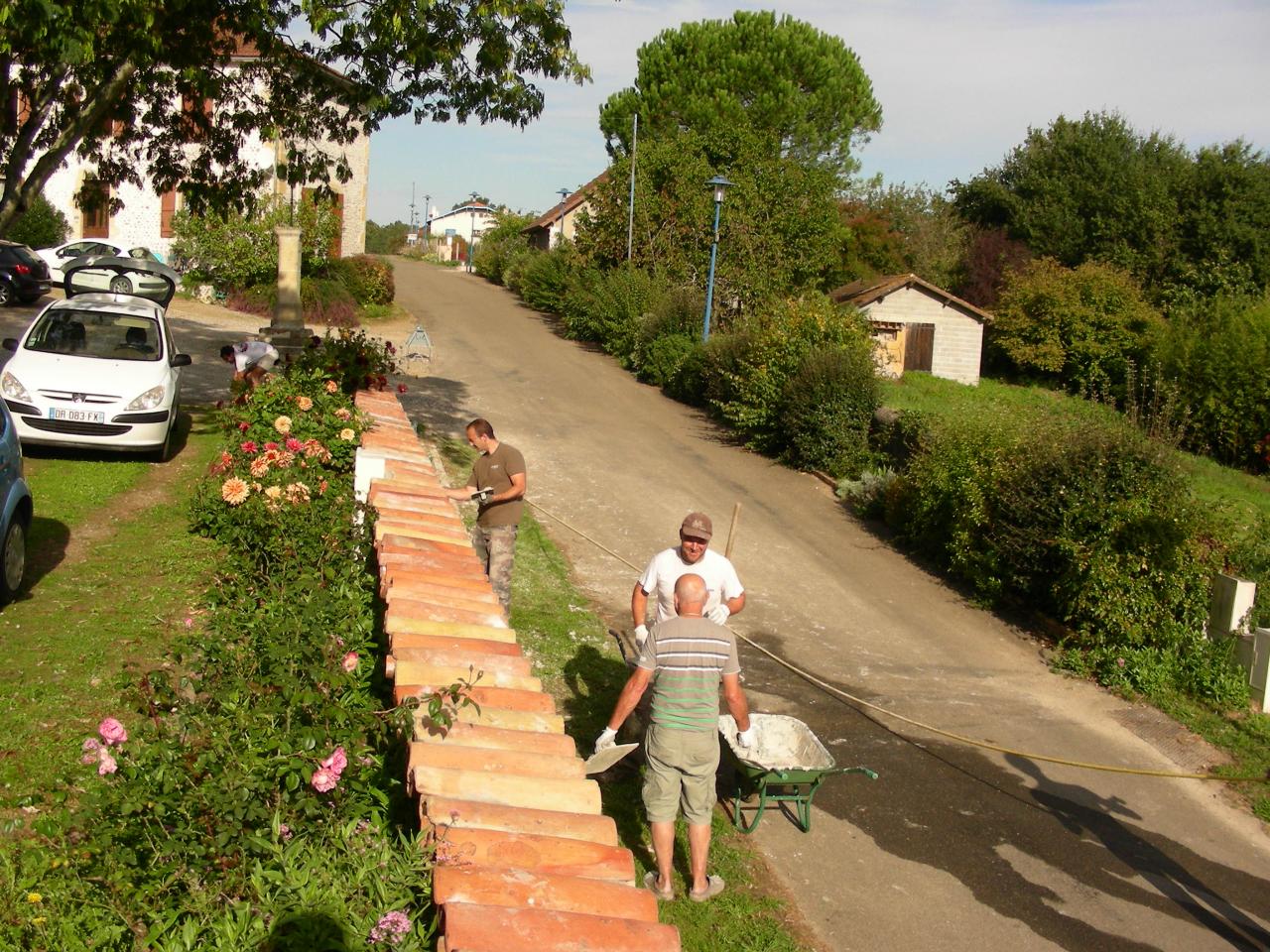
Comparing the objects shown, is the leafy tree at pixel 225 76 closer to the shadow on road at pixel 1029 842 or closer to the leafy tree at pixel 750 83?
the shadow on road at pixel 1029 842

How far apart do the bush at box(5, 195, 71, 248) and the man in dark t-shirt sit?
31.7 m

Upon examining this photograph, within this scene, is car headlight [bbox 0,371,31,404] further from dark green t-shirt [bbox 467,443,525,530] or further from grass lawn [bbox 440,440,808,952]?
dark green t-shirt [bbox 467,443,525,530]

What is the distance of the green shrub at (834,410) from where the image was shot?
63.6 ft

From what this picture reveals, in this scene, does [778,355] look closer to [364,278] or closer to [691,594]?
[691,594]

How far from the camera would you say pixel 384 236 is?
132 meters

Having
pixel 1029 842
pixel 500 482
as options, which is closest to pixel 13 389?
pixel 500 482

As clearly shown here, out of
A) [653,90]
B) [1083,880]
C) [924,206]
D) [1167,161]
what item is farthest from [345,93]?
[924,206]

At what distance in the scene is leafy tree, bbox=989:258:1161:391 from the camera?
3553 centimetres

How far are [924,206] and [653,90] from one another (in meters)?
18.8

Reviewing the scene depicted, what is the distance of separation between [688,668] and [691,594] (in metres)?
0.35

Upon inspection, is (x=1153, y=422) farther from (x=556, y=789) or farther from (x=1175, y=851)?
(x=556, y=789)

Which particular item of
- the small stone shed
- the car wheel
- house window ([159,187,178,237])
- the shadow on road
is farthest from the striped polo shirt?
house window ([159,187,178,237])

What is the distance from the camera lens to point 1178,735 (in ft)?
31.9

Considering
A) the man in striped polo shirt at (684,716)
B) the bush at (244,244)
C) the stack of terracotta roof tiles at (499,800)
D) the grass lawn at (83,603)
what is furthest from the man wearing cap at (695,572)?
the bush at (244,244)
